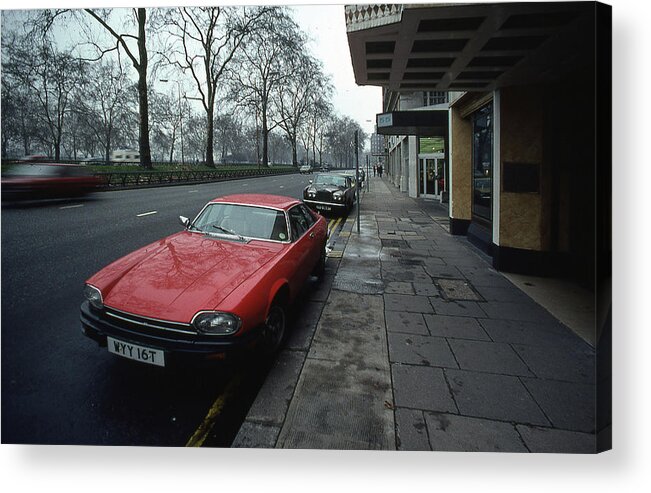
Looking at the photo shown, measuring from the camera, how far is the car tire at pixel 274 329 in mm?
2834

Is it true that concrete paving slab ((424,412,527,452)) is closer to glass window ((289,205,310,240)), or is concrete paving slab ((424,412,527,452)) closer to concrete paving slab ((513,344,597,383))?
concrete paving slab ((513,344,597,383))

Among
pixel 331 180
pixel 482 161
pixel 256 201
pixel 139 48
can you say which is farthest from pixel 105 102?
pixel 331 180

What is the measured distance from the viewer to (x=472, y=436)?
6.84ft

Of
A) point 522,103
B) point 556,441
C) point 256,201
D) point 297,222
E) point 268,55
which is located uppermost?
point 268,55

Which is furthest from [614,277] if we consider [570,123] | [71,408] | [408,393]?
[71,408]

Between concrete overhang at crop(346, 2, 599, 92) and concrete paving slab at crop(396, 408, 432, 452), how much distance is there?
9.51 feet

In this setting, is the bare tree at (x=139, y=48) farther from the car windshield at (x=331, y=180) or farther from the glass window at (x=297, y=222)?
the car windshield at (x=331, y=180)

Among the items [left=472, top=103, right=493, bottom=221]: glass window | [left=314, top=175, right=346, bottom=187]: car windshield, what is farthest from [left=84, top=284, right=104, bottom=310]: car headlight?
[left=314, top=175, right=346, bottom=187]: car windshield

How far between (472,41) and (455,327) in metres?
2.90

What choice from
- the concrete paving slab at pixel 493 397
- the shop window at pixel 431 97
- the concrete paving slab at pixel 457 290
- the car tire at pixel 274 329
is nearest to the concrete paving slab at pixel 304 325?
the car tire at pixel 274 329

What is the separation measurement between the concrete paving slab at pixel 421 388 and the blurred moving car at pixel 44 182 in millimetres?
3039

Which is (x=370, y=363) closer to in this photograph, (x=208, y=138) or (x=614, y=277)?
(x=614, y=277)

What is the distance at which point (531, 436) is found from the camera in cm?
210

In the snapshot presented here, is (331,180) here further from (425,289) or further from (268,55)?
(425,289)
